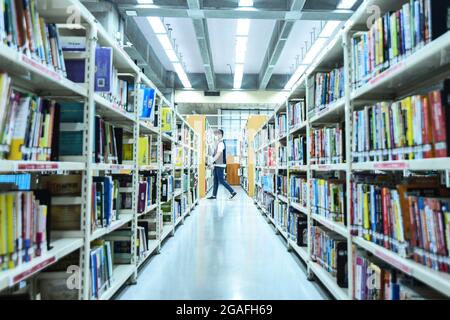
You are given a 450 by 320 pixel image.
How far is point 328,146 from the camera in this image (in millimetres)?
2240

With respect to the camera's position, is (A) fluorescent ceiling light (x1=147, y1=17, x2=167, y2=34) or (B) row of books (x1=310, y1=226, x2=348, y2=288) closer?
(B) row of books (x1=310, y1=226, x2=348, y2=288)

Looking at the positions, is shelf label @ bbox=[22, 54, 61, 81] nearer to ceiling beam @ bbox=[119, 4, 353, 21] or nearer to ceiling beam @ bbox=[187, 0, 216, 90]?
ceiling beam @ bbox=[187, 0, 216, 90]

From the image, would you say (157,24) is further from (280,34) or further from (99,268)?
(99,268)

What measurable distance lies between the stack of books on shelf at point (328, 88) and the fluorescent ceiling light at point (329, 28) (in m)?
3.15

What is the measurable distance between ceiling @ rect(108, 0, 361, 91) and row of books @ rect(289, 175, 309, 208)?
2.81 meters

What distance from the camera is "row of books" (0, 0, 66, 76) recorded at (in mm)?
1087

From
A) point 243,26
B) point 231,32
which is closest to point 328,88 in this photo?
point 243,26

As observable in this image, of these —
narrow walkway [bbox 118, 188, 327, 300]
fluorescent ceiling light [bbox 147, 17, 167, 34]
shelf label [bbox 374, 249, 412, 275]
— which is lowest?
narrow walkway [bbox 118, 188, 327, 300]

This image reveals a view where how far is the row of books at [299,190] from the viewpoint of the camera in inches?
111

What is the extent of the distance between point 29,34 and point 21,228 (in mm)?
810

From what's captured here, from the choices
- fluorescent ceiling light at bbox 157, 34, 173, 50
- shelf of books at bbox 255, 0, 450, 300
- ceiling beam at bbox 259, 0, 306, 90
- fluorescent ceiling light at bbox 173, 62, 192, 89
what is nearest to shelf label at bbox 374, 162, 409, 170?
shelf of books at bbox 255, 0, 450, 300

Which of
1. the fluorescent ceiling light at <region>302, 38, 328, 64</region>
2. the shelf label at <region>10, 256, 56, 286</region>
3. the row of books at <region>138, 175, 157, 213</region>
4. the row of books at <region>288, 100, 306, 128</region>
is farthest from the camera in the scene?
the fluorescent ceiling light at <region>302, 38, 328, 64</region>
